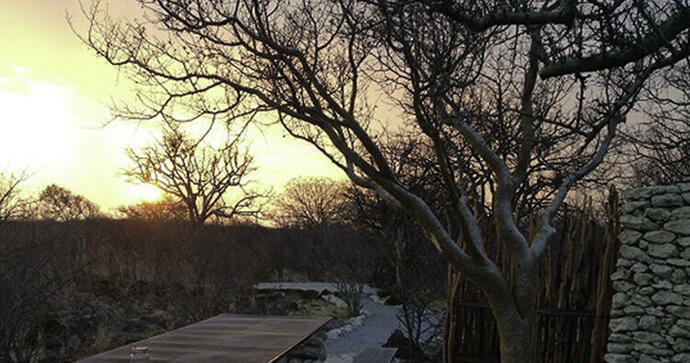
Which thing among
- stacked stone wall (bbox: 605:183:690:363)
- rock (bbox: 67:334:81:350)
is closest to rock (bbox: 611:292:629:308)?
stacked stone wall (bbox: 605:183:690:363)

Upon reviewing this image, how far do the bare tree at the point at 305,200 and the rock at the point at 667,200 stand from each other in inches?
934

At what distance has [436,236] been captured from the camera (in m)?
4.55

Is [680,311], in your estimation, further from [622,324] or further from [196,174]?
[196,174]

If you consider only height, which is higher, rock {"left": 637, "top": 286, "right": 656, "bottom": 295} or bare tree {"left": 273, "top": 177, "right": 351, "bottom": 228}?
bare tree {"left": 273, "top": 177, "right": 351, "bottom": 228}

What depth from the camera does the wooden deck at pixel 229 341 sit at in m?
3.24

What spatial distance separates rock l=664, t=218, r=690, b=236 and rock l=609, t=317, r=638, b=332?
976 mm

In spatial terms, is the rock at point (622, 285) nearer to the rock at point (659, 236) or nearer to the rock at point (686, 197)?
the rock at point (659, 236)

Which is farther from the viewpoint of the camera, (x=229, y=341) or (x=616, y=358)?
(x=616, y=358)

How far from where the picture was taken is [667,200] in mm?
5688

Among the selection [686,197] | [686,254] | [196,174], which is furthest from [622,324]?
[196,174]

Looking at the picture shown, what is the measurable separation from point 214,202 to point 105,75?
16370 mm

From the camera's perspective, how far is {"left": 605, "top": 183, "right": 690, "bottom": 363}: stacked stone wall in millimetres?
5434

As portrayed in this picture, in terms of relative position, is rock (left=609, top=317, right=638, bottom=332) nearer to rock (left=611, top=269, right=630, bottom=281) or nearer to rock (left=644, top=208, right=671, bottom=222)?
rock (left=611, top=269, right=630, bottom=281)

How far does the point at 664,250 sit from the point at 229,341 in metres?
4.30
